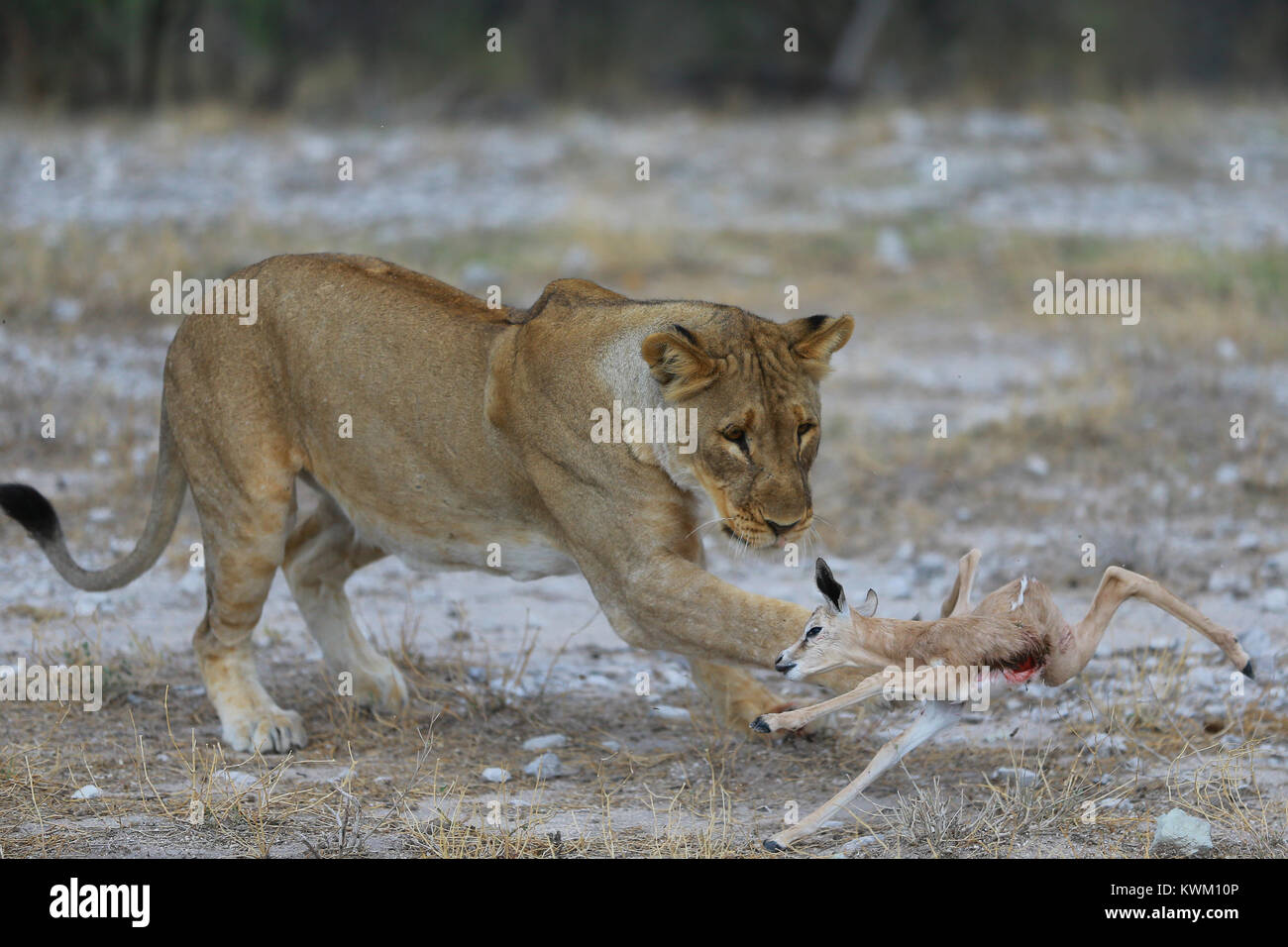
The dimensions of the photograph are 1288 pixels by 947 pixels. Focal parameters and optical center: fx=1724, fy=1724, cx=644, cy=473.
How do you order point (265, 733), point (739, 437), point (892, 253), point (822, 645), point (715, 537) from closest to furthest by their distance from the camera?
point (822, 645) < point (739, 437) < point (715, 537) < point (265, 733) < point (892, 253)

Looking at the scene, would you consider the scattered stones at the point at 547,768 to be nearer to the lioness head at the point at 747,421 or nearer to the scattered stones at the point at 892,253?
the lioness head at the point at 747,421

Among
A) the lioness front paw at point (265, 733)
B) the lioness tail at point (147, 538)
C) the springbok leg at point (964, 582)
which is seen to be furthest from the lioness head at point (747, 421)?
the lioness tail at point (147, 538)

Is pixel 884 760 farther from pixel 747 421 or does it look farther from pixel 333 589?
pixel 333 589

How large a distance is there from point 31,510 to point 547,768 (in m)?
1.77

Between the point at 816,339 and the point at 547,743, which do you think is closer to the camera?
the point at 816,339

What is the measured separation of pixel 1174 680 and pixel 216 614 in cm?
291

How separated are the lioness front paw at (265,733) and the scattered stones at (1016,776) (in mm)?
2010

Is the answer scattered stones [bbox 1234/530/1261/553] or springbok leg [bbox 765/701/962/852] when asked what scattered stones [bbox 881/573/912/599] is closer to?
scattered stones [bbox 1234/530/1261/553]

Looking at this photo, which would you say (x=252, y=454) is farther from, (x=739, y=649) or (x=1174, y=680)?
(x=1174, y=680)

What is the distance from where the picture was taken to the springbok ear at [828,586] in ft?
12.8

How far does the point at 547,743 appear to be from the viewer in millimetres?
5078

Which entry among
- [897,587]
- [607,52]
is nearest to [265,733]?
[897,587]
